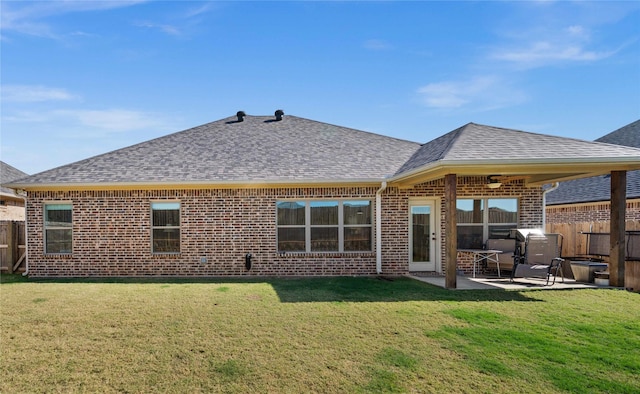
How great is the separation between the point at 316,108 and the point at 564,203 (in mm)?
11350

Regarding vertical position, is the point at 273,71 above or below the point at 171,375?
above

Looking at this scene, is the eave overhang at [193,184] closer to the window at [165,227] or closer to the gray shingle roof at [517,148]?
the window at [165,227]

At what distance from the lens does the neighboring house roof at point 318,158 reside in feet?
25.1

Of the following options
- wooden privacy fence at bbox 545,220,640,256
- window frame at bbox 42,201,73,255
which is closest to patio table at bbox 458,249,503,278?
wooden privacy fence at bbox 545,220,640,256

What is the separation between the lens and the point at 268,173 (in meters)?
10.5

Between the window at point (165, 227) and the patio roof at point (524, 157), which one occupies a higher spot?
the patio roof at point (524, 157)

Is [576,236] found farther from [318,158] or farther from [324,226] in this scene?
[318,158]

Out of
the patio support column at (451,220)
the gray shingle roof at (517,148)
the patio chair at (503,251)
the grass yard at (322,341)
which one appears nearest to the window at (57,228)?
the grass yard at (322,341)

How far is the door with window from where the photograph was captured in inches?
421

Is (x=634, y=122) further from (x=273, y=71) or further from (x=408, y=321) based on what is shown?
(x=408, y=321)

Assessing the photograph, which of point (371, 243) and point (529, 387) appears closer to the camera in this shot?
point (529, 387)

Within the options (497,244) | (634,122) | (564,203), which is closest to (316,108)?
(497,244)

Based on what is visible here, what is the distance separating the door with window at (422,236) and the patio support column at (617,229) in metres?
4.19

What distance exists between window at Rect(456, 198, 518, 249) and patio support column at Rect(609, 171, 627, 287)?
261 centimetres
